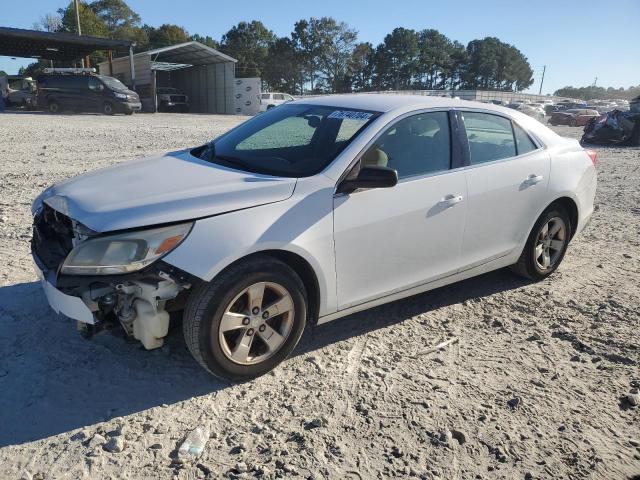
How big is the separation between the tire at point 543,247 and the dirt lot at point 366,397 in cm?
24

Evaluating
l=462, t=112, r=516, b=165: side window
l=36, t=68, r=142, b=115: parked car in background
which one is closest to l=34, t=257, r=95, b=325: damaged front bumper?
l=462, t=112, r=516, b=165: side window

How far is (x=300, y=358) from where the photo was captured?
3553 mm

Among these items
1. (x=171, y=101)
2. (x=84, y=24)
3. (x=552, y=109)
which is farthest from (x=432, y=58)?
(x=171, y=101)

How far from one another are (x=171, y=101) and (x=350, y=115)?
34090 mm

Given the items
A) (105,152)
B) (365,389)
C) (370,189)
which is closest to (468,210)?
(370,189)

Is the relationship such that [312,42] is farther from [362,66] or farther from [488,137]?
[488,137]

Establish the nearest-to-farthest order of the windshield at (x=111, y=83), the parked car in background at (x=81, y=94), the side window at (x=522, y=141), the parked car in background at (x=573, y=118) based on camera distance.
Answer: the side window at (x=522, y=141), the parked car in background at (x=81, y=94), the windshield at (x=111, y=83), the parked car in background at (x=573, y=118)

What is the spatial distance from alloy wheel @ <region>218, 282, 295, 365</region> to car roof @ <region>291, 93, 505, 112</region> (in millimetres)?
1555

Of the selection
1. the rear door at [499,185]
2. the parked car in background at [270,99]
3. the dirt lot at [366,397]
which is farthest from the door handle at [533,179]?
the parked car in background at [270,99]

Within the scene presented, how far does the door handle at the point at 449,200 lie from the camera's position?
3.81 metres

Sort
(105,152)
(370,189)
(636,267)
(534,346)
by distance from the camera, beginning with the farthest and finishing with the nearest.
Answer: 1. (105,152)
2. (636,267)
3. (534,346)
4. (370,189)

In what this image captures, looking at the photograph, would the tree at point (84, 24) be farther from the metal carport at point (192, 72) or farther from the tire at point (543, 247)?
the tire at point (543, 247)

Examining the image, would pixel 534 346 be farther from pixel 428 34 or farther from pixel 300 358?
pixel 428 34

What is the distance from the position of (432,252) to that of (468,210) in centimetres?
44
